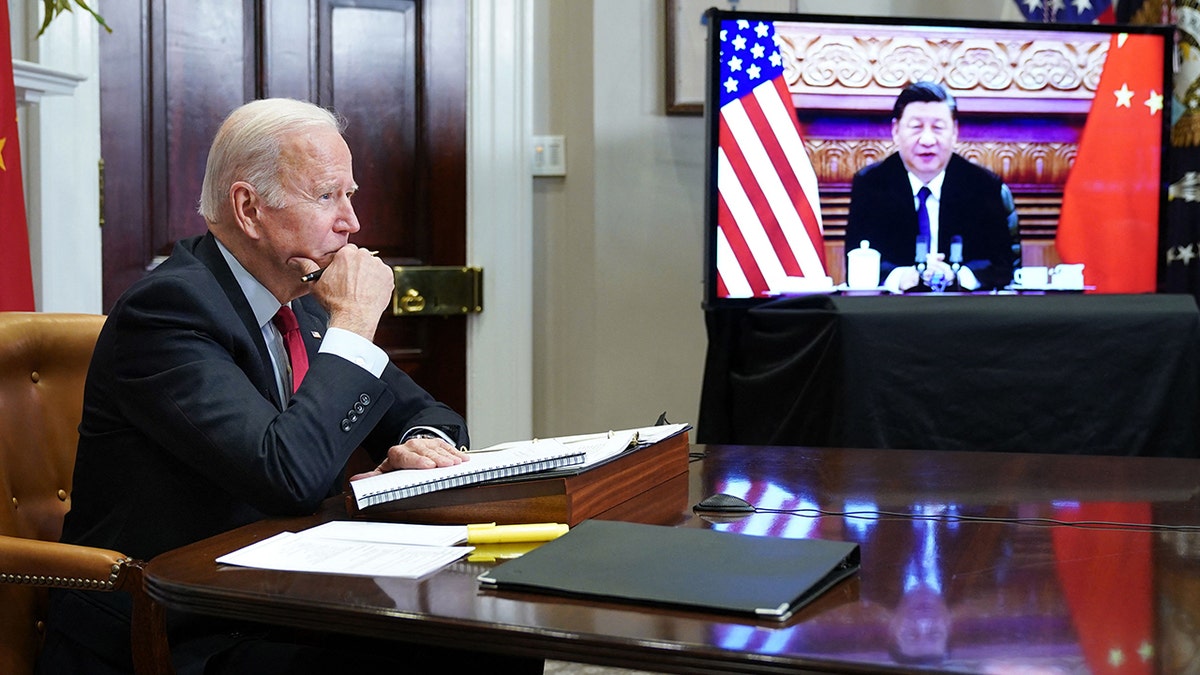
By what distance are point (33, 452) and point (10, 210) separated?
942 millimetres

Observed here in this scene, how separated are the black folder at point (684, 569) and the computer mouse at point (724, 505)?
0.58 ft

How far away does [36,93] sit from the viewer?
276 centimetres

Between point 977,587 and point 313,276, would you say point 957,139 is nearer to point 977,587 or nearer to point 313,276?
point 313,276

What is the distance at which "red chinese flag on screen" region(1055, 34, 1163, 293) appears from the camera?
3.36m

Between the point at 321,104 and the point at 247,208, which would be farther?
the point at 321,104

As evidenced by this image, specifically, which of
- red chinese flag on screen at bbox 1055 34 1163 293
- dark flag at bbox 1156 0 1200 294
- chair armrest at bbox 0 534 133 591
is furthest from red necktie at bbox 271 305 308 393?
dark flag at bbox 1156 0 1200 294

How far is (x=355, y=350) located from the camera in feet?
5.07

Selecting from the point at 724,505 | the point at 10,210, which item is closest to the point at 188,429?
the point at 724,505

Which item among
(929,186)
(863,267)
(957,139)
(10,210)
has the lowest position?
(863,267)

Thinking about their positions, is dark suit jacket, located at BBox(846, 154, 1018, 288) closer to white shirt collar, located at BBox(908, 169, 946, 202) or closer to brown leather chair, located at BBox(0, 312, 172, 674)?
white shirt collar, located at BBox(908, 169, 946, 202)

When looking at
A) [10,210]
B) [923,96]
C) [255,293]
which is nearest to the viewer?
[255,293]

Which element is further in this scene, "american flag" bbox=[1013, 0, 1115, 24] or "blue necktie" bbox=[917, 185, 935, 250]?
"american flag" bbox=[1013, 0, 1115, 24]

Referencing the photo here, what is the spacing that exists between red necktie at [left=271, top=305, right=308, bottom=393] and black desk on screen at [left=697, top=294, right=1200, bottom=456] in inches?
62.5

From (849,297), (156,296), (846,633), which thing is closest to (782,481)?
(846,633)
